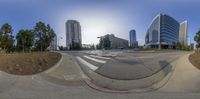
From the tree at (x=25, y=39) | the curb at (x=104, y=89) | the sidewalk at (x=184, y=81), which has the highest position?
the tree at (x=25, y=39)

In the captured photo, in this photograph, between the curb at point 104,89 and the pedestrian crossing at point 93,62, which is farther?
the pedestrian crossing at point 93,62

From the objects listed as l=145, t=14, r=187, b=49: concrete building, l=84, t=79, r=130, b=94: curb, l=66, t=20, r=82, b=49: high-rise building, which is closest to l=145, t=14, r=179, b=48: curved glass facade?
l=145, t=14, r=187, b=49: concrete building

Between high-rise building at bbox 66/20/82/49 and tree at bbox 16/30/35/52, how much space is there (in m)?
46.7

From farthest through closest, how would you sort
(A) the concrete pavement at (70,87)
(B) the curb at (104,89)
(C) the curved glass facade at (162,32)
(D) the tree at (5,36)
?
(C) the curved glass facade at (162,32), (D) the tree at (5,36), (B) the curb at (104,89), (A) the concrete pavement at (70,87)

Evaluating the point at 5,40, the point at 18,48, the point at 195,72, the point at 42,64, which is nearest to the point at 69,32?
the point at 18,48

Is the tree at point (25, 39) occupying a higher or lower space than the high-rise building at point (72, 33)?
lower

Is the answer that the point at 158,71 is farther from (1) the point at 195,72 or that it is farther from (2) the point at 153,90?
(2) the point at 153,90

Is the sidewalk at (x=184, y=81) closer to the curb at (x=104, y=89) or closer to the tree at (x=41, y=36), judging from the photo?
the curb at (x=104, y=89)

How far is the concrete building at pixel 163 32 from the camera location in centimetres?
11675

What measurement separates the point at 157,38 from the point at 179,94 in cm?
11586

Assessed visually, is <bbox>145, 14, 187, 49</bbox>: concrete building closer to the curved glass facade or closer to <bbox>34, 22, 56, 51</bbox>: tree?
the curved glass facade

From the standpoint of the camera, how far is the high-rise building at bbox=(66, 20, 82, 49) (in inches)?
3358

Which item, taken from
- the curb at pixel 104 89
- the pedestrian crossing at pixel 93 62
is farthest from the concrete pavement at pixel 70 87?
the pedestrian crossing at pixel 93 62

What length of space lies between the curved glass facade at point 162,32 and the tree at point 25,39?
284ft
